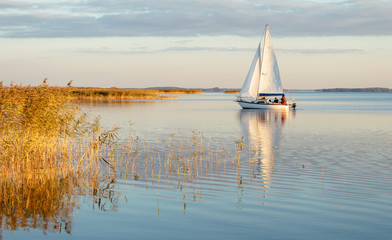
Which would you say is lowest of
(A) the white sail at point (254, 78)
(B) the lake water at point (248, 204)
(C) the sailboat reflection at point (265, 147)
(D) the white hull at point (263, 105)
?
(B) the lake water at point (248, 204)

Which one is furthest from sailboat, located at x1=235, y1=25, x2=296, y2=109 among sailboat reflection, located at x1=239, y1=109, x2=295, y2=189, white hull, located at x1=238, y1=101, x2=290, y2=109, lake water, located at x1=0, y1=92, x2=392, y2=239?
lake water, located at x1=0, y1=92, x2=392, y2=239

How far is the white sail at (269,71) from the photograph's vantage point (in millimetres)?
67312

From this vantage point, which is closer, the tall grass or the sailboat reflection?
the tall grass

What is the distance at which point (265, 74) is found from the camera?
67312 mm

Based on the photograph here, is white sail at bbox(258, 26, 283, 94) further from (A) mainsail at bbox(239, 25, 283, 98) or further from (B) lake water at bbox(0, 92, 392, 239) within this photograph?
(B) lake water at bbox(0, 92, 392, 239)

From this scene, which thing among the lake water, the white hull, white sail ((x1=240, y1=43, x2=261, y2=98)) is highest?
white sail ((x1=240, y1=43, x2=261, y2=98))

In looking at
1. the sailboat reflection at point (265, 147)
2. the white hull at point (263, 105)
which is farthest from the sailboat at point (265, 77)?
the sailboat reflection at point (265, 147)

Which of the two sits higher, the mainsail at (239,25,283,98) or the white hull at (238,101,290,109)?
the mainsail at (239,25,283,98)

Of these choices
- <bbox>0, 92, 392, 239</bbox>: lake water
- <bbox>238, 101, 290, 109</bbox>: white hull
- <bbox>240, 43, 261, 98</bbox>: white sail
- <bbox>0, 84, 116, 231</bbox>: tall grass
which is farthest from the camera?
<bbox>240, 43, 261, 98</bbox>: white sail

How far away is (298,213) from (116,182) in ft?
21.4

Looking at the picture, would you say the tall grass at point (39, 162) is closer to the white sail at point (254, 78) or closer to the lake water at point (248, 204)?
the lake water at point (248, 204)

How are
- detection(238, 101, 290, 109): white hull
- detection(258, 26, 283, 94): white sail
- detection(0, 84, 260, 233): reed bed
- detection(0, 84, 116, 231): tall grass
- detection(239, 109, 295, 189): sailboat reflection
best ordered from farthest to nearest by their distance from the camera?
detection(258, 26, 283, 94): white sail → detection(238, 101, 290, 109): white hull → detection(239, 109, 295, 189): sailboat reflection → detection(0, 84, 260, 233): reed bed → detection(0, 84, 116, 231): tall grass

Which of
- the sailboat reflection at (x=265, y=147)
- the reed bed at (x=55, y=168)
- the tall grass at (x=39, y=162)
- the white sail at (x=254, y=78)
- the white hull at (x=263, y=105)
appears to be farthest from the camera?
the white sail at (x=254, y=78)

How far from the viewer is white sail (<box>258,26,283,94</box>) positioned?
221 feet
